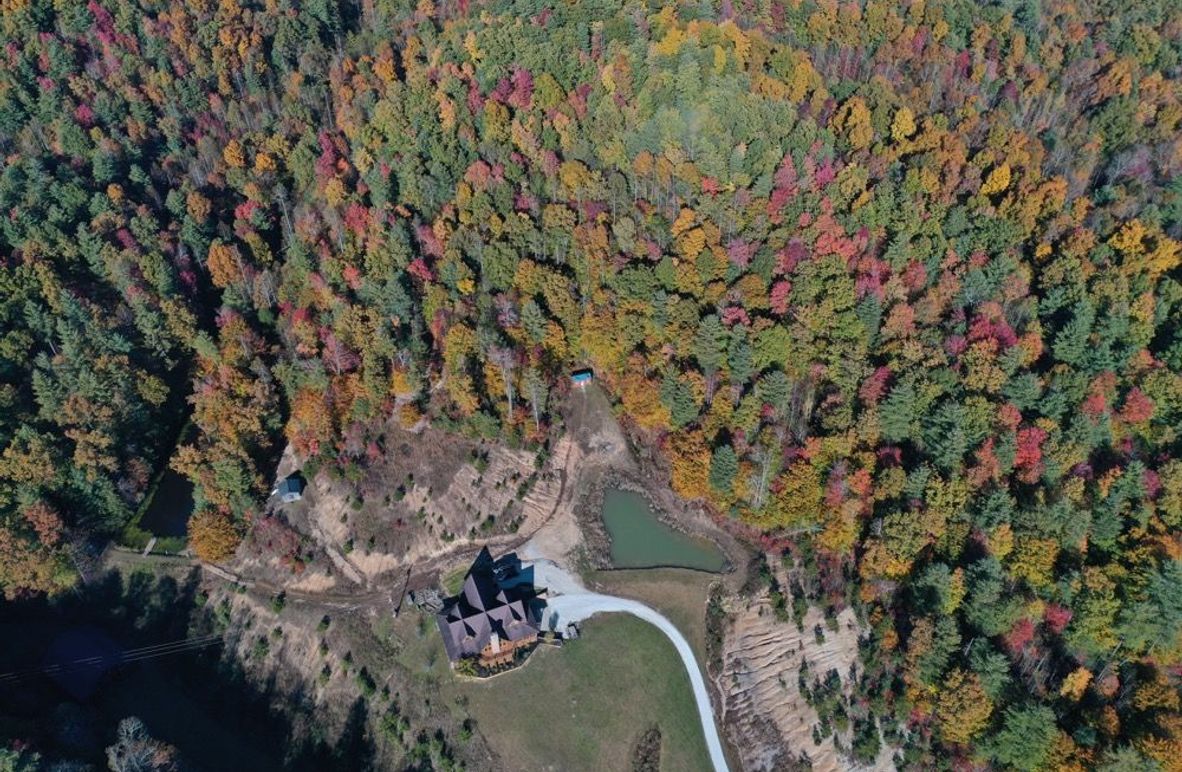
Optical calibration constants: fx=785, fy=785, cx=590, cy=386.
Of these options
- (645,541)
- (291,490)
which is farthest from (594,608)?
(291,490)

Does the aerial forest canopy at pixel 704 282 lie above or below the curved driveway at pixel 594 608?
above

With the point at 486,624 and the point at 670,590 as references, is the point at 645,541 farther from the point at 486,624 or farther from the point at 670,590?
the point at 486,624

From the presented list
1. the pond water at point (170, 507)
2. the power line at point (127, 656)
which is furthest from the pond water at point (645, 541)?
the pond water at point (170, 507)

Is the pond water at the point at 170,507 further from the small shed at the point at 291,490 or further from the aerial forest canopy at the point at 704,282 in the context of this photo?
the small shed at the point at 291,490

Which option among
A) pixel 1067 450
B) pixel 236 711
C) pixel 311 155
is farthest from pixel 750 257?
pixel 236 711

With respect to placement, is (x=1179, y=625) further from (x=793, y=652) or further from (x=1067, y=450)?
(x=793, y=652)

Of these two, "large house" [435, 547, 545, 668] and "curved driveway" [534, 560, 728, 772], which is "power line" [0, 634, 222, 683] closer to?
"large house" [435, 547, 545, 668]

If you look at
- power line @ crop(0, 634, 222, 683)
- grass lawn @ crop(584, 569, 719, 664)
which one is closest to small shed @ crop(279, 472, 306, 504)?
power line @ crop(0, 634, 222, 683)
